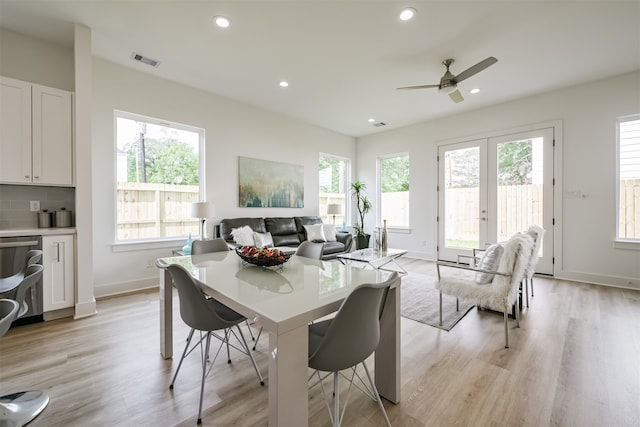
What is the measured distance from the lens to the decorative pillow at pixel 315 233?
5059mm

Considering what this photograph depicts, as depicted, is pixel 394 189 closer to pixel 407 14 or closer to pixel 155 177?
pixel 407 14

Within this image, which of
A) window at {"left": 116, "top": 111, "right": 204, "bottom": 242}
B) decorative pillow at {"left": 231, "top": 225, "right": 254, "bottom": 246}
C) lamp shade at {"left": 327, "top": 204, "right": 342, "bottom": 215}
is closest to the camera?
window at {"left": 116, "top": 111, "right": 204, "bottom": 242}

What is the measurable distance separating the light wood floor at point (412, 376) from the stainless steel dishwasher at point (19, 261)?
0.16 meters

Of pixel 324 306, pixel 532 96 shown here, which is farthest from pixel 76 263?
pixel 532 96

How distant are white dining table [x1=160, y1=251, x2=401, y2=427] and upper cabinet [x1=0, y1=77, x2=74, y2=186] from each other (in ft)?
6.72

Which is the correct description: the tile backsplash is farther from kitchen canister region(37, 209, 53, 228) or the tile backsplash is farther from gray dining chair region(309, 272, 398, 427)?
gray dining chair region(309, 272, 398, 427)

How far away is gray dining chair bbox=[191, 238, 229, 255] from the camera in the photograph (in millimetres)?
2471

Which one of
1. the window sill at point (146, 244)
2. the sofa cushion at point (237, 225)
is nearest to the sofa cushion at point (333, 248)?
the sofa cushion at point (237, 225)

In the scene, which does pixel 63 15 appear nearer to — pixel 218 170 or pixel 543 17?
pixel 218 170

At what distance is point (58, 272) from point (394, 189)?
235 inches

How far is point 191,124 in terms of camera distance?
13.7ft

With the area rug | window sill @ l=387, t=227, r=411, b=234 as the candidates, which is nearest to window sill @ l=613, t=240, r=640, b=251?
the area rug

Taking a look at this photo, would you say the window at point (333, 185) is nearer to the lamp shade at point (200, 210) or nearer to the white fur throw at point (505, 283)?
the lamp shade at point (200, 210)

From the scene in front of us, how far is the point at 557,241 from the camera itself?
4320 mm
